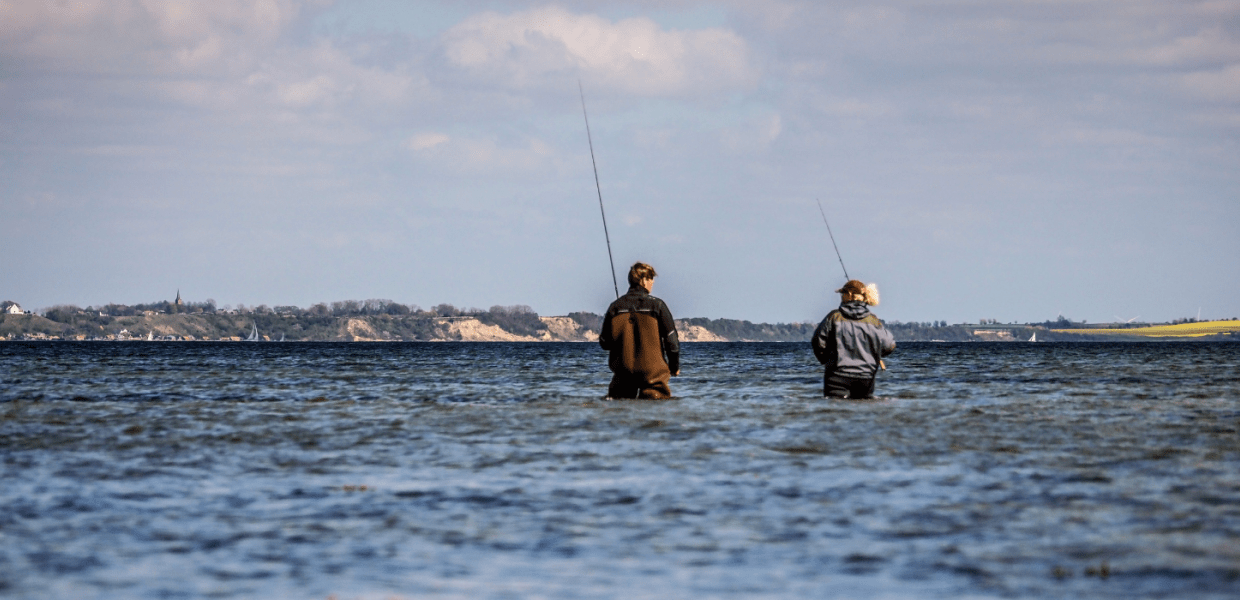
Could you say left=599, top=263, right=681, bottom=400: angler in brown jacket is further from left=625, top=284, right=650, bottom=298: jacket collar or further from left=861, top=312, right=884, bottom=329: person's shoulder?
left=861, top=312, right=884, bottom=329: person's shoulder

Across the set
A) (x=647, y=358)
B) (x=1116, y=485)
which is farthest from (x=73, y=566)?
(x=647, y=358)

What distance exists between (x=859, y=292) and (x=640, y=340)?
2532 millimetres

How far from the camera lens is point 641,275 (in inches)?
551

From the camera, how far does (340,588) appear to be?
604 centimetres

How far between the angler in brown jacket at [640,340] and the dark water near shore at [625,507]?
521 millimetres

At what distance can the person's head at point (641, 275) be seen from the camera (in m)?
14.0

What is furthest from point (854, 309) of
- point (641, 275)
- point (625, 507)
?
point (625, 507)

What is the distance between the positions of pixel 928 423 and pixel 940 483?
597 centimetres

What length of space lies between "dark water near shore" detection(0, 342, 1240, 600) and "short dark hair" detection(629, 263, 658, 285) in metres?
1.67

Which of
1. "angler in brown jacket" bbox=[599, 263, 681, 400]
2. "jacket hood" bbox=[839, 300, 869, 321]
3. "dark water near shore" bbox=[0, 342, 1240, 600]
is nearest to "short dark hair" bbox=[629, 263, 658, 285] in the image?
"angler in brown jacket" bbox=[599, 263, 681, 400]

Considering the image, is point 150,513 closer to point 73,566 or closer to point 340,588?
point 73,566

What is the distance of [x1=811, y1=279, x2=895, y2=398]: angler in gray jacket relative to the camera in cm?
1411

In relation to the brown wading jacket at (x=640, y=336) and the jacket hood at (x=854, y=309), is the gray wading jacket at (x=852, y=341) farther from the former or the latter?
the brown wading jacket at (x=640, y=336)

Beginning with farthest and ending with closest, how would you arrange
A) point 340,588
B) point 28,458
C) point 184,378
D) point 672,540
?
point 184,378 < point 28,458 < point 672,540 < point 340,588
